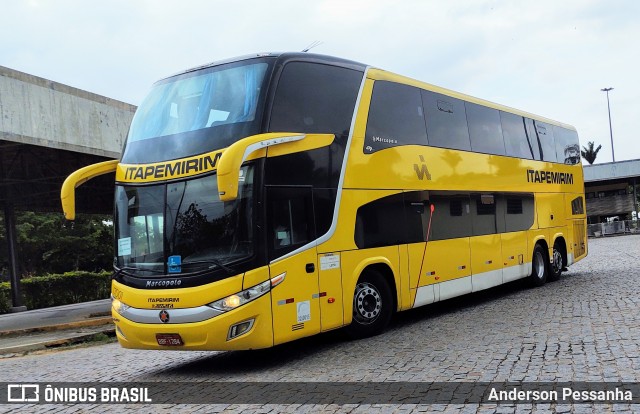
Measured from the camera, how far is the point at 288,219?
27.7 feet

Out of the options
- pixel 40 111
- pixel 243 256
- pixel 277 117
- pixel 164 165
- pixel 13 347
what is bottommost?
pixel 13 347

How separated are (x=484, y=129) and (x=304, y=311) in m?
7.21

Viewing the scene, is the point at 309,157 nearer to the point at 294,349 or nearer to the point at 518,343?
the point at 294,349

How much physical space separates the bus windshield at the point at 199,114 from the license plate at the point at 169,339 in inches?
90.6

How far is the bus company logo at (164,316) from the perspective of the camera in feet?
25.5

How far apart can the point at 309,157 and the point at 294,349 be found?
2895 mm

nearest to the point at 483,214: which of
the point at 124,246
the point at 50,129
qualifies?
the point at 124,246

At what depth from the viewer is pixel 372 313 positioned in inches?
383

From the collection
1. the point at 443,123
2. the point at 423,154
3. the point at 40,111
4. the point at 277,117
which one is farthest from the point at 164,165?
the point at 40,111

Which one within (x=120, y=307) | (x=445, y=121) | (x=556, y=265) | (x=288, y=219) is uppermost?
(x=445, y=121)

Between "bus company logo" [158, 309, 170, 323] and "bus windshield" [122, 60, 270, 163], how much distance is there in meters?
2.02

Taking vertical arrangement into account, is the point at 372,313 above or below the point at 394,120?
below

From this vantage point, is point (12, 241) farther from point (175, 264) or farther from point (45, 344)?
point (175, 264)

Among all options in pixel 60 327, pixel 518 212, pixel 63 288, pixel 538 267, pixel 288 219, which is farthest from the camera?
pixel 63 288
